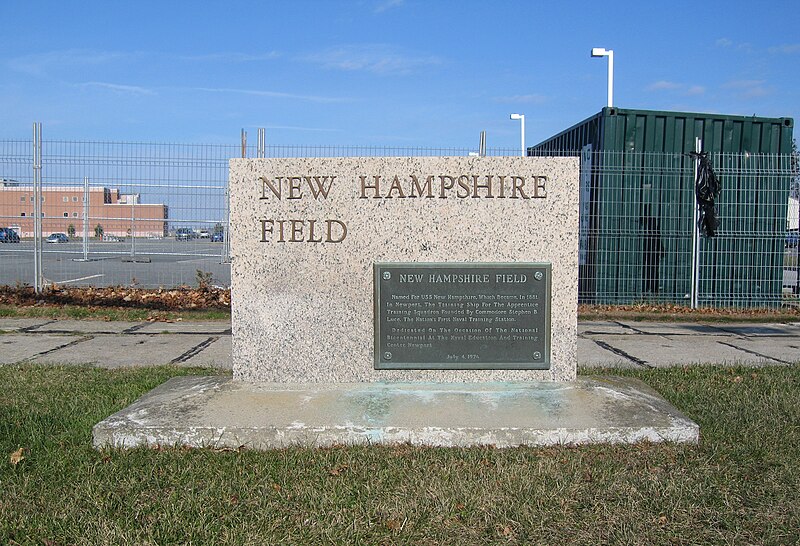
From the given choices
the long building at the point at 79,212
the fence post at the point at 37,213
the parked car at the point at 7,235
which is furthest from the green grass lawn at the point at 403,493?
the parked car at the point at 7,235

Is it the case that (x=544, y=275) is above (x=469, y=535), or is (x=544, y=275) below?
above

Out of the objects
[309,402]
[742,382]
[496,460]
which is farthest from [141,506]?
[742,382]

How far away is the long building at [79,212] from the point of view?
43.3 feet

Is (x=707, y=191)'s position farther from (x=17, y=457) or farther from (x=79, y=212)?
(x=79, y=212)

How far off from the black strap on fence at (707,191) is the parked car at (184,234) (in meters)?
9.00

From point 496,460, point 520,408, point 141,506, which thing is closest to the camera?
point 141,506

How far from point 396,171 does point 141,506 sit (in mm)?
2640

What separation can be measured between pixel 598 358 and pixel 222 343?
13.7 ft

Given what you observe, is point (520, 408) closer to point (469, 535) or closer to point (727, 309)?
point (469, 535)

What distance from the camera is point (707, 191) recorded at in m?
11.8

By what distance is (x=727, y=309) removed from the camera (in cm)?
1241

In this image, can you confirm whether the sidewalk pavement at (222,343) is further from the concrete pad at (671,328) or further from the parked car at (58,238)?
the parked car at (58,238)

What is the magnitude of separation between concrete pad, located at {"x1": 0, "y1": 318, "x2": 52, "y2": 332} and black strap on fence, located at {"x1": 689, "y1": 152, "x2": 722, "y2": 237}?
998cm

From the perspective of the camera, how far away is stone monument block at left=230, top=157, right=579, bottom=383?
498 cm
